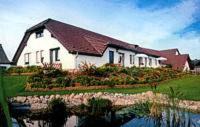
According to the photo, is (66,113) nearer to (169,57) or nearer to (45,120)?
(45,120)

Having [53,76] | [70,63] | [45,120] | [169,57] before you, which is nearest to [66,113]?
[45,120]

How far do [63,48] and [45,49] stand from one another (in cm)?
286

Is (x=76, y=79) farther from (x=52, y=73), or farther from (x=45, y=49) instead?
(x=45, y=49)

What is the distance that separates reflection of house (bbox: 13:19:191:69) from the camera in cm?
2495

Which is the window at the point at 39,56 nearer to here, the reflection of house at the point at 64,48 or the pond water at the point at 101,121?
the reflection of house at the point at 64,48

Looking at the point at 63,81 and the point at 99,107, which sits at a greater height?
the point at 63,81

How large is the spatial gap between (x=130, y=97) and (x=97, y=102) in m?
3.27

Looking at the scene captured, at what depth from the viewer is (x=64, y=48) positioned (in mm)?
25000

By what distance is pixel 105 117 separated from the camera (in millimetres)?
8227

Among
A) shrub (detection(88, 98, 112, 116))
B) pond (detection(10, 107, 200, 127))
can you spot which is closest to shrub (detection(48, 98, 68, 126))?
pond (detection(10, 107, 200, 127))

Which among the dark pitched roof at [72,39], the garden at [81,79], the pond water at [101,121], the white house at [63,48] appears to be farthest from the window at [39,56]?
the pond water at [101,121]

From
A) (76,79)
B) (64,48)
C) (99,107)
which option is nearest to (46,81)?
(76,79)

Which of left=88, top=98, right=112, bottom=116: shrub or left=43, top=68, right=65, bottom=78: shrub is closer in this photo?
left=88, top=98, right=112, bottom=116: shrub

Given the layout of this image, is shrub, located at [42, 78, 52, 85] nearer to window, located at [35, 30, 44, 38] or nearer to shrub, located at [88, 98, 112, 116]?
shrub, located at [88, 98, 112, 116]
